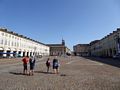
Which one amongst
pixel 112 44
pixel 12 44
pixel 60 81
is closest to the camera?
pixel 60 81

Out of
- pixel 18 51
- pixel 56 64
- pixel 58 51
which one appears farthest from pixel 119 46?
pixel 58 51

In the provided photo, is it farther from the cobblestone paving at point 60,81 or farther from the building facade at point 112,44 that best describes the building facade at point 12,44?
the cobblestone paving at point 60,81

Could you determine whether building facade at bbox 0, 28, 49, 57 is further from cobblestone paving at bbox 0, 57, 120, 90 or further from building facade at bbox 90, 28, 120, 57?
cobblestone paving at bbox 0, 57, 120, 90

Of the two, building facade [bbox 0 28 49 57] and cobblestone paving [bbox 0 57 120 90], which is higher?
building facade [bbox 0 28 49 57]

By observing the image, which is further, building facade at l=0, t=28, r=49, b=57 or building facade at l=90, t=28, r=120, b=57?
building facade at l=90, t=28, r=120, b=57

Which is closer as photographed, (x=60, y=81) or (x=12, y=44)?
(x=60, y=81)

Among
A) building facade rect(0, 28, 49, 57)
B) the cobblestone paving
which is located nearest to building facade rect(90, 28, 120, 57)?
building facade rect(0, 28, 49, 57)

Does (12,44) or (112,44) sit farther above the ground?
(112,44)

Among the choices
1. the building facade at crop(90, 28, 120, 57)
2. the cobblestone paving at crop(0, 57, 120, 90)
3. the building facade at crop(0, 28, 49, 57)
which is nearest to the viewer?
the cobblestone paving at crop(0, 57, 120, 90)

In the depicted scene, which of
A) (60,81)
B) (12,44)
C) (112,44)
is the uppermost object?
(112,44)

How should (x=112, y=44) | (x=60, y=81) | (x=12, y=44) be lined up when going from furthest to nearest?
1. (x=112, y=44)
2. (x=12, y=44)
3. (x=60, y=81)

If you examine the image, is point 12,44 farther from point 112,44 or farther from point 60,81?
point 60,81

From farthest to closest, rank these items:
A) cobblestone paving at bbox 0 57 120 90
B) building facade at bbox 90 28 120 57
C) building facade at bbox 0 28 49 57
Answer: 1. building facade at bbox 90 28 120 57
2. building facade at bbox 0 28 49 57
3. cobblestone paving at bbox 0 57 120 90

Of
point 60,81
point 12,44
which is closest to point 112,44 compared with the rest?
point 12,44
